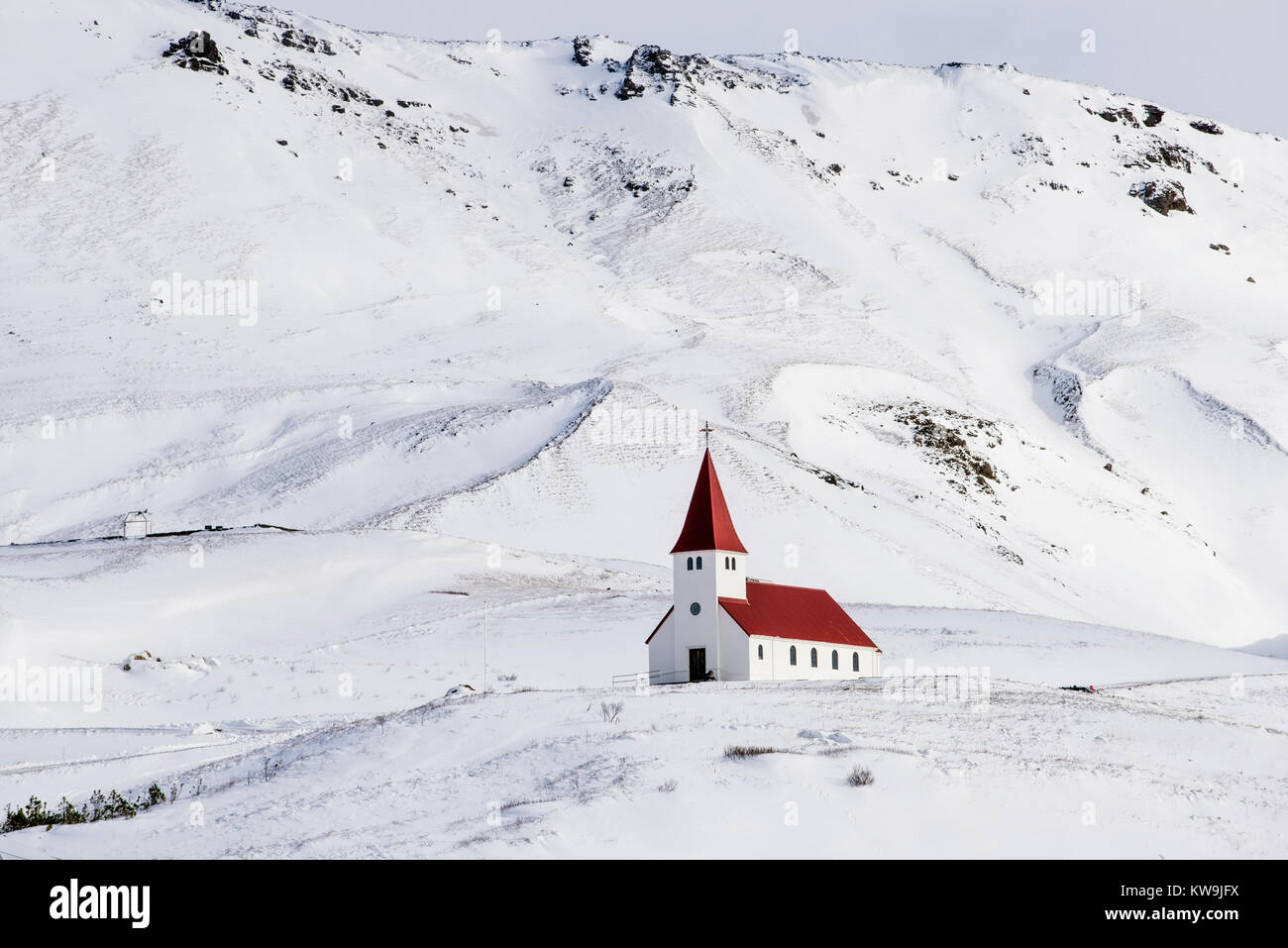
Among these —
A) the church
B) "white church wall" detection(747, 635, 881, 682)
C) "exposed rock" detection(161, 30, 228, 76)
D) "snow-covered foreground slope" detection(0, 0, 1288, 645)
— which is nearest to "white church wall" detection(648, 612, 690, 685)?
the church

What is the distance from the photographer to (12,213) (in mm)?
134500

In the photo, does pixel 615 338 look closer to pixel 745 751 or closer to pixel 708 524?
pixel 708 524

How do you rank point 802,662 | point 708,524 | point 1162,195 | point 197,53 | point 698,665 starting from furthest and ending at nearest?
point 1162,195, point 197,53, point 802,662, point 708,524, point 698,665

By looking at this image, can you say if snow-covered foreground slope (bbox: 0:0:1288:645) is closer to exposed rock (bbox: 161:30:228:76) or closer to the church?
exposed rock (bbox: 161:30:228:76)

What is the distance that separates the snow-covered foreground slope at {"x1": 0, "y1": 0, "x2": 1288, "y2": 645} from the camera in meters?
85.1

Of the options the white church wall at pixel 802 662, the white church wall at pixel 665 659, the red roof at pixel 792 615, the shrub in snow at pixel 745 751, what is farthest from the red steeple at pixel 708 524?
the shrub in snow at pixel 745 751

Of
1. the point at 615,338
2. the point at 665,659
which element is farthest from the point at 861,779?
the point at 615,338

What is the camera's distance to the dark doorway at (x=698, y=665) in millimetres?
37781

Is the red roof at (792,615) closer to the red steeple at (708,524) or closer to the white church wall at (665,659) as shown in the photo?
the red steeple at (708,524)

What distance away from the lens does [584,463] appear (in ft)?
283

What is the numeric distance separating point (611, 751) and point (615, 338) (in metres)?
103

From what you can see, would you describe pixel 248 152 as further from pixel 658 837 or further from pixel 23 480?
pixel 658 837

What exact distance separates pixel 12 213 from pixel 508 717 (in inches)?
4962

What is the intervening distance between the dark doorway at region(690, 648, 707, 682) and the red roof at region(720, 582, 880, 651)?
4.59 ft
